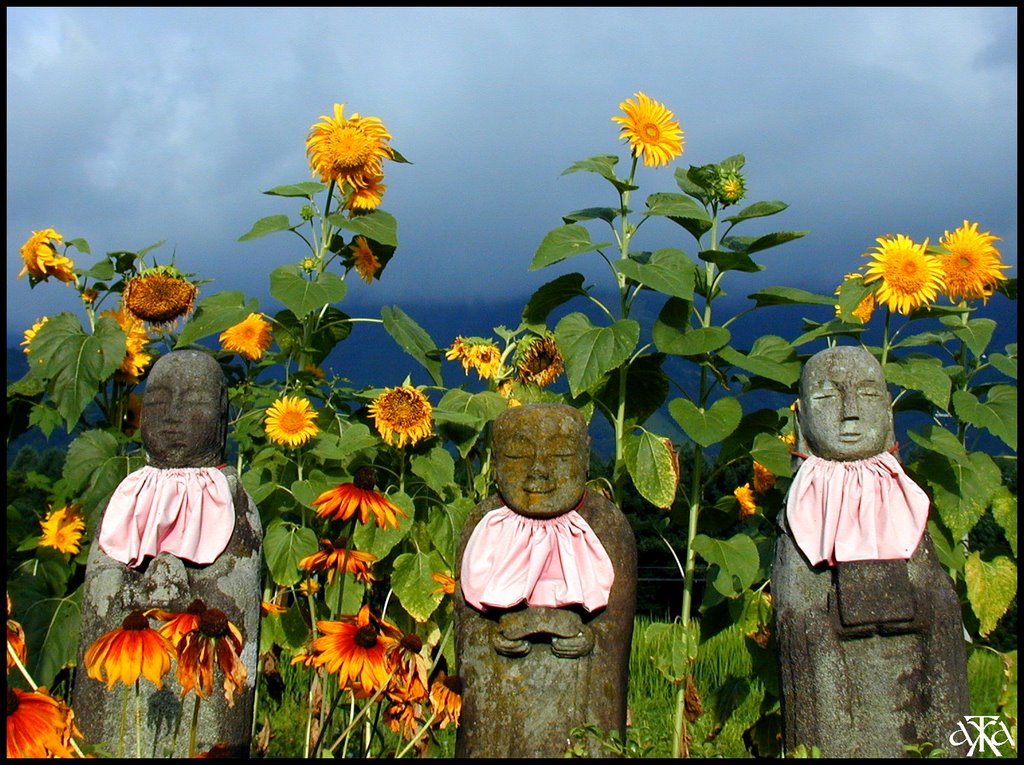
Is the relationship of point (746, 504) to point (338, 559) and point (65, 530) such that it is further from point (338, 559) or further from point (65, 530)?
point (65, 530)

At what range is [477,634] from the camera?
3893 mm

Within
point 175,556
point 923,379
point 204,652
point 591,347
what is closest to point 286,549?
point 175,556

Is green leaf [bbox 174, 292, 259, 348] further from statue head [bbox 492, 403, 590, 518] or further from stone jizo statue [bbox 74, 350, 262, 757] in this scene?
statue head [bbox 492, 403, 590, 518]

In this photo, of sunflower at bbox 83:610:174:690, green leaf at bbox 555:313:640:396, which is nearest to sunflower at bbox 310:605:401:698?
sunflower at bbox 83:610:174:690

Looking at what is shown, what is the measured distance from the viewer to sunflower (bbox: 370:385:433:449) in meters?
4.84

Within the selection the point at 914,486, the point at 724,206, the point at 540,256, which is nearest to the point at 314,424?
the point at 540,256

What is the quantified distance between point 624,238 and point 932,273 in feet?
4.12

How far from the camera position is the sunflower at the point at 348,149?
5.17 m

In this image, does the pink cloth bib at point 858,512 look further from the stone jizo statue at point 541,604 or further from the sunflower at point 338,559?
the sunflower at point 338,559

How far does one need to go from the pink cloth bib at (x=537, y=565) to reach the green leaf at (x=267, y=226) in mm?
2061

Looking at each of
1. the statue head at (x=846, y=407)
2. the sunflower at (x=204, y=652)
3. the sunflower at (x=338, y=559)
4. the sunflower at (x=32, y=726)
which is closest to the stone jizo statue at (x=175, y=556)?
the sunflower at (x=338, y=559)

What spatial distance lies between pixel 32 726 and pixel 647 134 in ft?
10.8

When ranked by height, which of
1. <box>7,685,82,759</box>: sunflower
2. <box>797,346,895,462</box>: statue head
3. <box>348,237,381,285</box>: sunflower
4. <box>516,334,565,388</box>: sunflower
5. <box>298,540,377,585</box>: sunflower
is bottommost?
<box>7,685,82,759</box>: sunflower

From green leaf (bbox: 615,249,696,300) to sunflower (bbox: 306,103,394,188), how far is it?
130 cm
